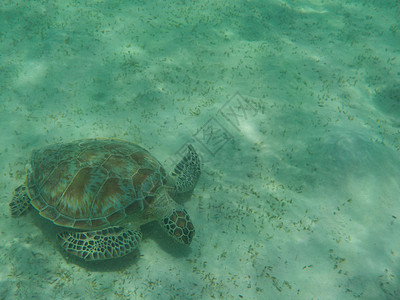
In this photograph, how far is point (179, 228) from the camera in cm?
366

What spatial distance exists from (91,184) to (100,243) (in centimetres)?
88

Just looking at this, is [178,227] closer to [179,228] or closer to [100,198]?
[179,228]

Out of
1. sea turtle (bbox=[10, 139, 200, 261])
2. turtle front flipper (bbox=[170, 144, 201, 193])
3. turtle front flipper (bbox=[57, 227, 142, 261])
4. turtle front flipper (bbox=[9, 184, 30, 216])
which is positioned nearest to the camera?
turtle front flipper (bbox=[57, 227, 142, 261])

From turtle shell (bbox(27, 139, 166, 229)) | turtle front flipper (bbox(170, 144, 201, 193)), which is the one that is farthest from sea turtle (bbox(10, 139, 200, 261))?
turtle front flipper (bbox(170, 144, 201, 193))

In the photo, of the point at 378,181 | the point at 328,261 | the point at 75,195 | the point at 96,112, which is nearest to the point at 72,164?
the point at 75,195

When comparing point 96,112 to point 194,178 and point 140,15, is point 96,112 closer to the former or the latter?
point 194,178

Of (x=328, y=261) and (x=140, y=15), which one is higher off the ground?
(x=140, y=15)

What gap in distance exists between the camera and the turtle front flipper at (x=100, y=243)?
3.44 metres

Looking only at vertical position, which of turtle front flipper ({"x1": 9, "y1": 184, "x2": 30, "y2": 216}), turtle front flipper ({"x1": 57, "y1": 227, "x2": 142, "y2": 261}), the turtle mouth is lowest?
turtle front flipper ({"x1": 9, "y1": 184, "x2": 30, "y2": 216})

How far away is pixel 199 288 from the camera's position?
11.6 feet

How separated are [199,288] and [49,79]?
6.18 m

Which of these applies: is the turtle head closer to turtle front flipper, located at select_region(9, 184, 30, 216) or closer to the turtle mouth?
the turtle mouth

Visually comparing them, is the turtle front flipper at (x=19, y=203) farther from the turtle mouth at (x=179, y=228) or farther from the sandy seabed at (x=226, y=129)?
the turtle mouth at (x=179, y=228)

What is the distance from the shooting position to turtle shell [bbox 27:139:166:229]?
3.65 metres
